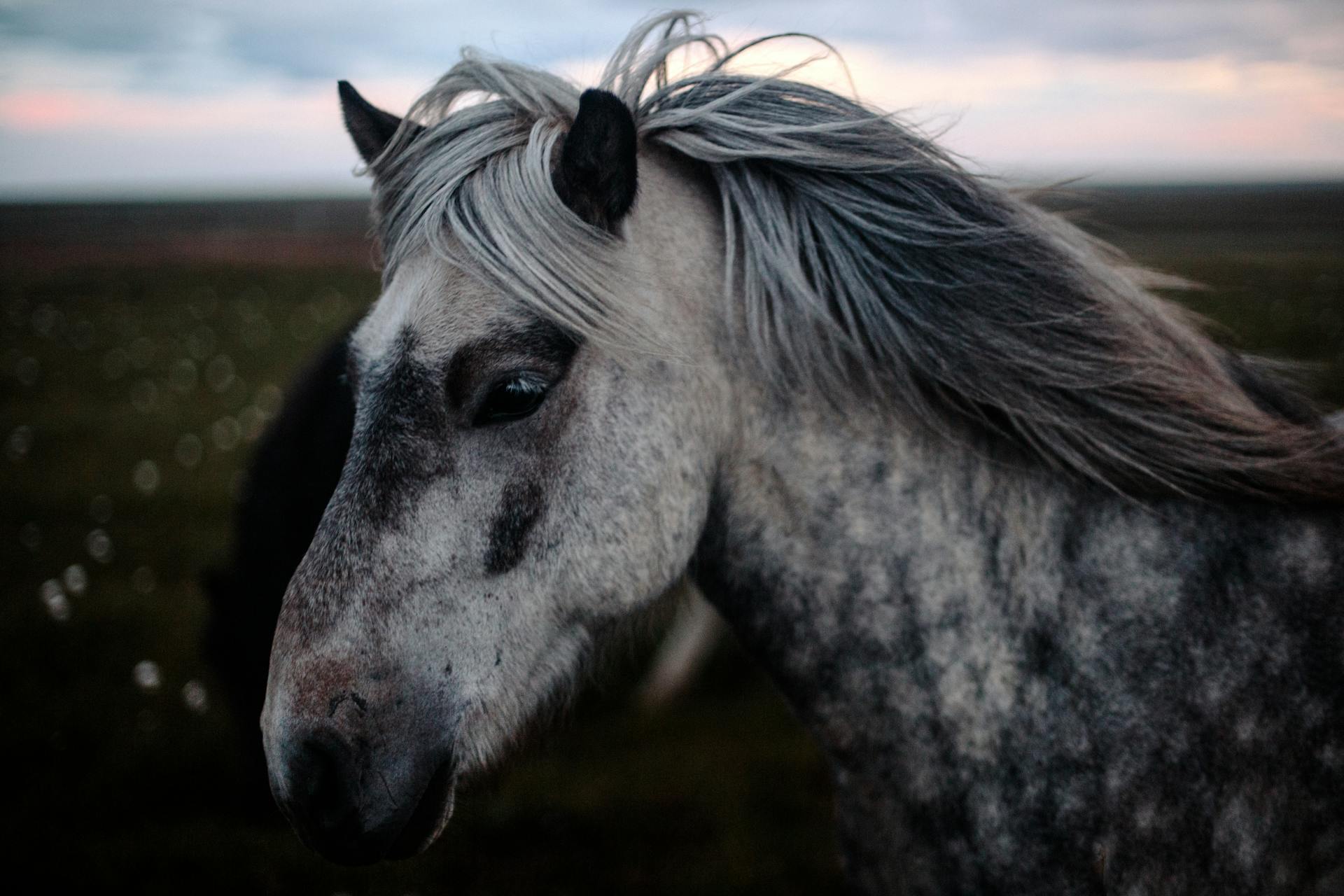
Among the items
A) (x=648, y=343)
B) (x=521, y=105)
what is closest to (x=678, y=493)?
(x=648, y=343)

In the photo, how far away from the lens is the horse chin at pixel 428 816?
193 centimetres

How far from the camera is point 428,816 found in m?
1.94

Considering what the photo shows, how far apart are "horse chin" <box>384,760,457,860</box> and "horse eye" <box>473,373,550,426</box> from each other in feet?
2.68

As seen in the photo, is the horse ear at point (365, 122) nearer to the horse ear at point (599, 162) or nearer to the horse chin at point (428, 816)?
the horse ear at point (599, 162)

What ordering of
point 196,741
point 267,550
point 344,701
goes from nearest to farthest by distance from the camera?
point 344,701
point 267,550
point 196,741

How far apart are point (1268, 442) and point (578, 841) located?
3.95 metres

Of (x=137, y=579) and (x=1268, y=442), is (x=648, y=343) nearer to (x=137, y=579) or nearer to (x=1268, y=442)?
(x=1268, y=442)

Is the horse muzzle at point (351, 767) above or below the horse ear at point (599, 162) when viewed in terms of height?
below

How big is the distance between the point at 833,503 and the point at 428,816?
1.25 metres

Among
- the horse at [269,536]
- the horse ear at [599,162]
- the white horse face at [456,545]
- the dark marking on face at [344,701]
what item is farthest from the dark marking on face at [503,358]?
the horse at [269,536]

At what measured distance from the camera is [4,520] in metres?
8.62

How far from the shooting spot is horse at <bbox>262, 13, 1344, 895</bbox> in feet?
6.32

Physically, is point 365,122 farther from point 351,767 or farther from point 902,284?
point 351,767

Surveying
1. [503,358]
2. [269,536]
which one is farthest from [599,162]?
[269,536]
